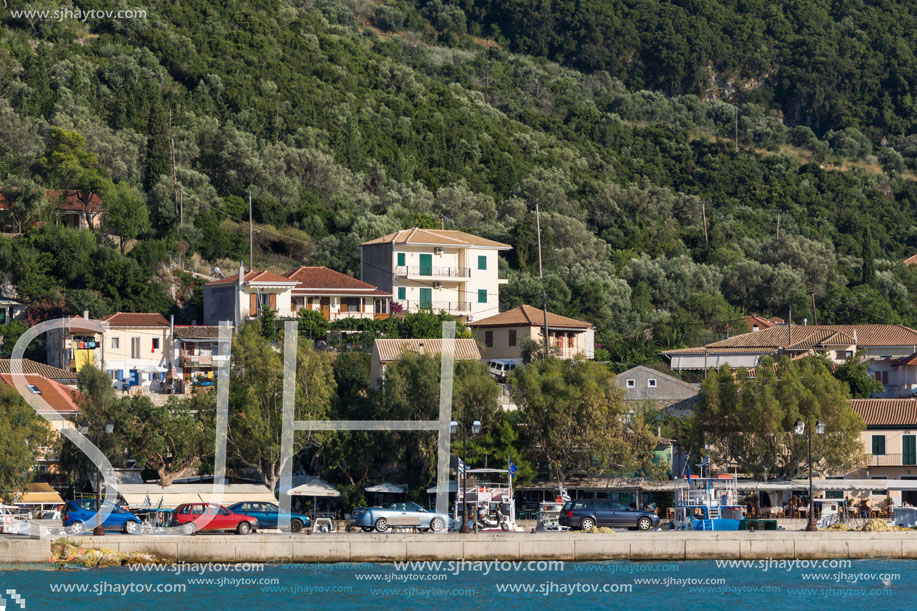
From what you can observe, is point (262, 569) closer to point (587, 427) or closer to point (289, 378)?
point (289, 378)

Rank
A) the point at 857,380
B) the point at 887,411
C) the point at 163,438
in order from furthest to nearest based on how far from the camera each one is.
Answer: the point at 857,380 → the point at 887,411 → the point at 163,438

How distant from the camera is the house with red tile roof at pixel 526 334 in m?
72.3

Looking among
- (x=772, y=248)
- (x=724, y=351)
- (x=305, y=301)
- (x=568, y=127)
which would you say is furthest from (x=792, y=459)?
(x=568, y=127)

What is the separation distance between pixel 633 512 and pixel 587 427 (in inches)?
327

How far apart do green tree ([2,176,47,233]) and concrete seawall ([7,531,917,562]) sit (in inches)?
1799

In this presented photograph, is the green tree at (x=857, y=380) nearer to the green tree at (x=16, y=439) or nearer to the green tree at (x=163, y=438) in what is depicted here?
the green tree at (x=163, y=438)

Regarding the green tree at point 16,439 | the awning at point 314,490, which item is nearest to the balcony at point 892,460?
the awning at point 314,490

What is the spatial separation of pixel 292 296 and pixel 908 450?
109 ft

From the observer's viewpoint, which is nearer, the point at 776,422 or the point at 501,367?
the point at 776,422

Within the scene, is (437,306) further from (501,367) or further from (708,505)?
(708,505)

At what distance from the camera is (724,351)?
7362 cm

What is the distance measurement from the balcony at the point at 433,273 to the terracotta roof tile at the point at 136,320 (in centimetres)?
1433

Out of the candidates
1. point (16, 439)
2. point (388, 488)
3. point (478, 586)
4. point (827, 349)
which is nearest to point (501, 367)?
point (827, 349)

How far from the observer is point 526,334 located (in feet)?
238
